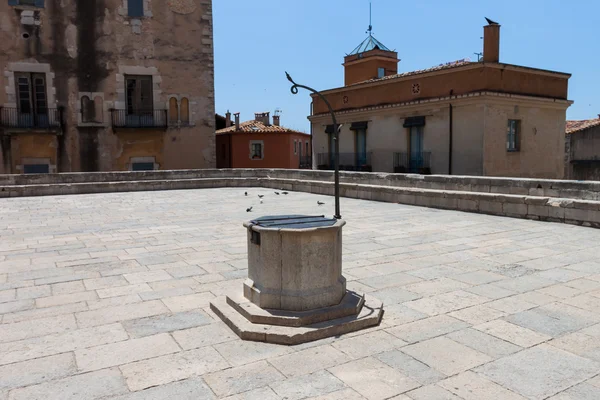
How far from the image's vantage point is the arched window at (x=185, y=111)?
79.2 feet

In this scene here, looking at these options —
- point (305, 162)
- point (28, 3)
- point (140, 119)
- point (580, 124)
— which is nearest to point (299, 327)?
point (140, 119)

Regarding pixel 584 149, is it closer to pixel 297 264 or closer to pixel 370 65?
pixel 370 65

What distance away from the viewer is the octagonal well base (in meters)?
3.93

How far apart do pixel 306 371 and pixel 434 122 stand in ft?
62.3

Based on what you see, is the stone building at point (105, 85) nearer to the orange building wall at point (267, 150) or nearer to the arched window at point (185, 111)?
the arched window at point (185, 111)

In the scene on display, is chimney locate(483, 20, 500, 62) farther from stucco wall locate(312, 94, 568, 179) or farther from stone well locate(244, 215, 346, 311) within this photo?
stone well locate(244, 215, 346, 311)

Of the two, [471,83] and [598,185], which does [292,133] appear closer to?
[471,83]

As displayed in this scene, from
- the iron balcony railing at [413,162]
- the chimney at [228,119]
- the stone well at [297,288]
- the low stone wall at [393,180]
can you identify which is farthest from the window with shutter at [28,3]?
the stone well at [297,288]

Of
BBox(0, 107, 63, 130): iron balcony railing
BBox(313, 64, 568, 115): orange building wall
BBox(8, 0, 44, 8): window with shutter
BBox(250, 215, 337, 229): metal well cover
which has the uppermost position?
BBox(8, 0, 44, 8): window with shutter

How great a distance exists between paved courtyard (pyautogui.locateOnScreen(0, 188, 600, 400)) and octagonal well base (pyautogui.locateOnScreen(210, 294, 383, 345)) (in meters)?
0.09

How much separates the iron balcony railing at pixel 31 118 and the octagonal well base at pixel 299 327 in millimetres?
20575

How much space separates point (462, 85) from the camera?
65.8 feet

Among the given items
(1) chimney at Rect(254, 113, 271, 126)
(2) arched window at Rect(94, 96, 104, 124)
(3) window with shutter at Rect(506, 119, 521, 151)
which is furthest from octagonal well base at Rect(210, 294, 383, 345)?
(1) chimney at Rect(254, 113, 271, 126)

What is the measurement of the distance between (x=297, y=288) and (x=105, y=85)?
21364 mm
